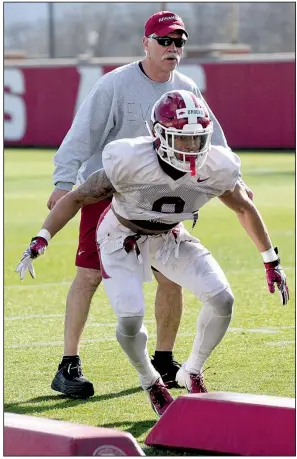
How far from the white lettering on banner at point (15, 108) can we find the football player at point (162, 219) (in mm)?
22263

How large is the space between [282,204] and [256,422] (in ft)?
33.8

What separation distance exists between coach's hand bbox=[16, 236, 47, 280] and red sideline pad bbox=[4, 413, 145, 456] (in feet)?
3.47

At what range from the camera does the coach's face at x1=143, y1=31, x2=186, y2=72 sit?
5.86 metres

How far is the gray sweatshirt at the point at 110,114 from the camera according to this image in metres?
5.90

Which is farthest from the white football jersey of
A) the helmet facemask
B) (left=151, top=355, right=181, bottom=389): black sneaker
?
(left=151, top=355, right=181, bottom=389): black sneaker

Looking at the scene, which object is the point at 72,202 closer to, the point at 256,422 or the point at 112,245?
the point at 112,245

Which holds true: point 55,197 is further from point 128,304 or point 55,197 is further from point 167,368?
point 167,368

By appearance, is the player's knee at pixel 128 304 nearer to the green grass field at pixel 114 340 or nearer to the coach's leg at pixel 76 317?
the green grass field at pixel 114 340

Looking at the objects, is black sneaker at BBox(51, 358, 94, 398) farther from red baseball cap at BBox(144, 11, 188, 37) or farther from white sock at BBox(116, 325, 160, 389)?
red baseball cap at BBox(144, 11, 188, 37)

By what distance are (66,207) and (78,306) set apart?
835 mm

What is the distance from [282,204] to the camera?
574 inches

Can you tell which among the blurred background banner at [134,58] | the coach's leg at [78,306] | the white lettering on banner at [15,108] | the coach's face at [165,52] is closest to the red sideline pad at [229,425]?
the coach's leg at [78,306]

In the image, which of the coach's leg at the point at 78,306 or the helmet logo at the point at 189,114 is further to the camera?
the coach's leg at the point at 78,306

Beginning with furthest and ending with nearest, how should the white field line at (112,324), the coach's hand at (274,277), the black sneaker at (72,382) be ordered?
1. the white field line at (112,324)
2. the black sneaker at (72,382)
3. the coach's hand at (274,277)
